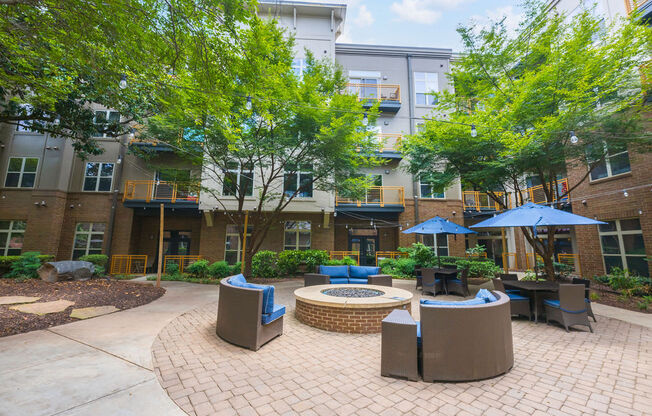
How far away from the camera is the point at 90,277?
10680 millimetres

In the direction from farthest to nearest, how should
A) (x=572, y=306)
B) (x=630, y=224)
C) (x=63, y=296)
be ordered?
(x=630, y=224), (x=63, y=296), (x=572, y=306)

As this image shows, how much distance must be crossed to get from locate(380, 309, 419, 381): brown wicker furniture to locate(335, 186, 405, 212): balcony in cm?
1058

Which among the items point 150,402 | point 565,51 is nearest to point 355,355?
point 150,402

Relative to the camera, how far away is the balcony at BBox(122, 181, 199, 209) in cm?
1331

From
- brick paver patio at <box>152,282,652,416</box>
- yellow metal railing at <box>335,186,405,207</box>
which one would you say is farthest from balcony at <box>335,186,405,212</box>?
brick paver patio at <box>152,282,652,416</box>

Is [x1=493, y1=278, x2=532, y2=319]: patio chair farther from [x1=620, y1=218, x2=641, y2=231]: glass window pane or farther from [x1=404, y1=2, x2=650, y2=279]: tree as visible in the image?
[x1=620, y1=218, x2=641, y2=231]: glass window pane

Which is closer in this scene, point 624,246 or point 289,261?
point 624,246

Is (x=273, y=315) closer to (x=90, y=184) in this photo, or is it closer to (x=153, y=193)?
(x=153, y=193)

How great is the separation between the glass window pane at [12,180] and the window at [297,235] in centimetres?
1401

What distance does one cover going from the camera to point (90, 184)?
14.1 metres

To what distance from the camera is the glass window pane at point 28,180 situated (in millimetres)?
13516

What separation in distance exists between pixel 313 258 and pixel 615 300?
408 inches

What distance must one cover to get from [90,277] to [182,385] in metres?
11.1

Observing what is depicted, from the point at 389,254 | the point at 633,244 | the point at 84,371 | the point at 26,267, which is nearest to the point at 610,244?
the point at 633,244
